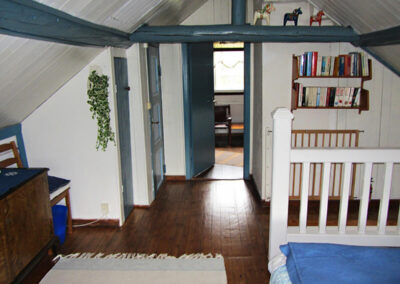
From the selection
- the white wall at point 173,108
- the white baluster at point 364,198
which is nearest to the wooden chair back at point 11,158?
the white wall at point 173,108

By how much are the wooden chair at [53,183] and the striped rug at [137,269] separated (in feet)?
1.72

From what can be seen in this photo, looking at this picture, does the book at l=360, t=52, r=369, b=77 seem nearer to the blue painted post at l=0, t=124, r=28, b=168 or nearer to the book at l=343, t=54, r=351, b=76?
the book at l=343, t=54, r=351, b=76

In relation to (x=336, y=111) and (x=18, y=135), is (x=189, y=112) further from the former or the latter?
(x=18, y=135)

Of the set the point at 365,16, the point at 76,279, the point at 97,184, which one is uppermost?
the point at 365,16

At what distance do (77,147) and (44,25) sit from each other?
1.94m

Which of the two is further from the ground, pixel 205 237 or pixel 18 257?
pixel 18 257

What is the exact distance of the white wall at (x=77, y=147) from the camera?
142 inches

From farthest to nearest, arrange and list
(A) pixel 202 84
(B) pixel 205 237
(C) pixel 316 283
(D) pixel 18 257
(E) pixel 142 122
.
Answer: (A) pixel 202 84 < (E) pixel 142 122 < (B) pixel 205 237 < (D) pixel 18 257 < (C) pixel 316 283

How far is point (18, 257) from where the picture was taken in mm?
2572

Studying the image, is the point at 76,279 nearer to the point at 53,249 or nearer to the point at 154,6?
the point at 53,249

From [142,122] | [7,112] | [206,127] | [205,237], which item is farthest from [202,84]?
[7,112]

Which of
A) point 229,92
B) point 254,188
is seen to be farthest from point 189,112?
point 229,92

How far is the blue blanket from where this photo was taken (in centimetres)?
171

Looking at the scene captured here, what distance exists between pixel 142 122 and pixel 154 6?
4.38ft
